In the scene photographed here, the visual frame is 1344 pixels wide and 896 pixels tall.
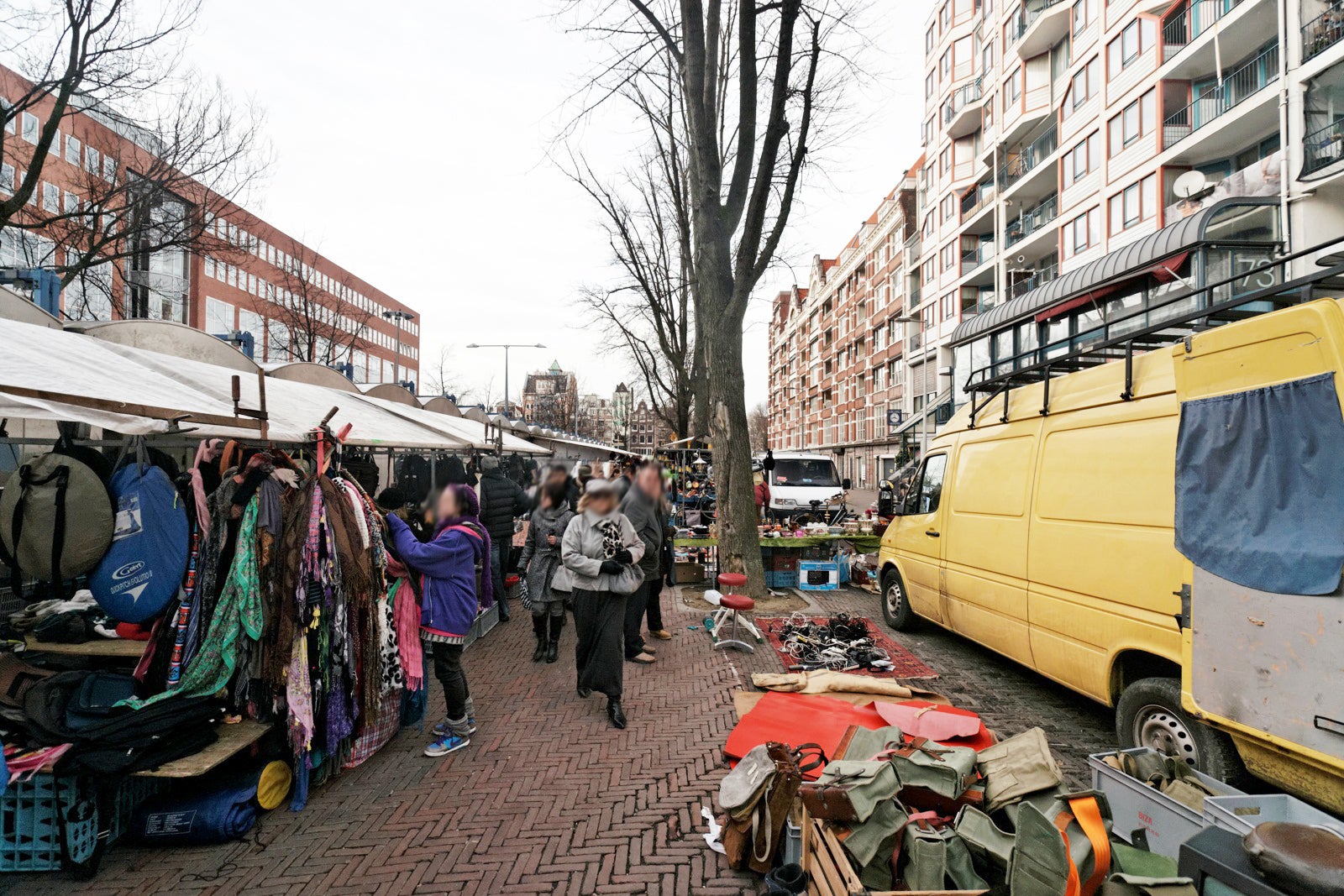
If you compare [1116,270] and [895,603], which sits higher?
[1116,270]

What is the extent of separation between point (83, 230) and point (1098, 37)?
32174 mm

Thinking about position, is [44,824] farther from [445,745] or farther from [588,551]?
[588,551]

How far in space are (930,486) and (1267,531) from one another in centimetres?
405

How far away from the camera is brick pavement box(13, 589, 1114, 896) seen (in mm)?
3191

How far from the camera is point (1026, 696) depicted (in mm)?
5598

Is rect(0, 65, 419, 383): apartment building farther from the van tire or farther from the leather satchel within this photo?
the van tire

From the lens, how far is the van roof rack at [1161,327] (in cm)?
307

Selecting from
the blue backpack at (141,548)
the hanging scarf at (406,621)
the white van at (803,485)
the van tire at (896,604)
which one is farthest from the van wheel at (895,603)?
the white van at (803,485)

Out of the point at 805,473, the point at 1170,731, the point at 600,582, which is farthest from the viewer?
the point at 805,473

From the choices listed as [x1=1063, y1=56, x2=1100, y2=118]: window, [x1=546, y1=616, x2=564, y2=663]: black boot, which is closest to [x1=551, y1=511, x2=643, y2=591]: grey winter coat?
[x1=546, y1=616, x2=564, y2=663]: black boot

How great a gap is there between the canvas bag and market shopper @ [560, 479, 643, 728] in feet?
9.45

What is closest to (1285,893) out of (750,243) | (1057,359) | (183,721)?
(1057,359)

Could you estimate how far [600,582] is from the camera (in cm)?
516

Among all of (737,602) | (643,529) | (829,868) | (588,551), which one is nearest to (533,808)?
(588,551)
